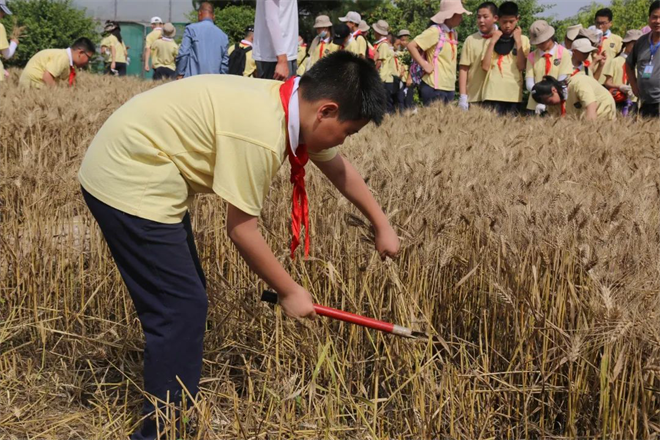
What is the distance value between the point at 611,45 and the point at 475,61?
3.52 meters

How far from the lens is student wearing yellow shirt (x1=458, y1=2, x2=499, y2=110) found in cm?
720

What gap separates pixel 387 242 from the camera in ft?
7.59

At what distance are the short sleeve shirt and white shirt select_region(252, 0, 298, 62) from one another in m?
3.21

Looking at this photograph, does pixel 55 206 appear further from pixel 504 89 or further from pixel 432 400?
pixel 504 89

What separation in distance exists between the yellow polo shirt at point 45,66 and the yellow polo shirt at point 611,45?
6.35m

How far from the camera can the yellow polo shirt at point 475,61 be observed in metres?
7.30

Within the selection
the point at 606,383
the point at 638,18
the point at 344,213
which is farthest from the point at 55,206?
the point at 638,18

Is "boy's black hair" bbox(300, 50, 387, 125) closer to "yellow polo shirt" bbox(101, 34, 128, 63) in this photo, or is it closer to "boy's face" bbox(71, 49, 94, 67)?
"boy's face" bbox(71, 49, 94, 67)

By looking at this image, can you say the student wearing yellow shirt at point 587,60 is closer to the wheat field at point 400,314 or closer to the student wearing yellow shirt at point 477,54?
the student wearing yellow shirt at point 477,54

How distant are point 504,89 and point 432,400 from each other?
5471mm

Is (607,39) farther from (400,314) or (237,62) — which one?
(400,314)

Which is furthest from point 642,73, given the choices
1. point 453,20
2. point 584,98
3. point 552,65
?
point 453,20

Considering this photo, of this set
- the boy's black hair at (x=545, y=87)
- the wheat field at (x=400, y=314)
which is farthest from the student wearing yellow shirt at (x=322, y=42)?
the wheat field at (x=400, y=314)

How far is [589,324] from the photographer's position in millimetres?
2057
